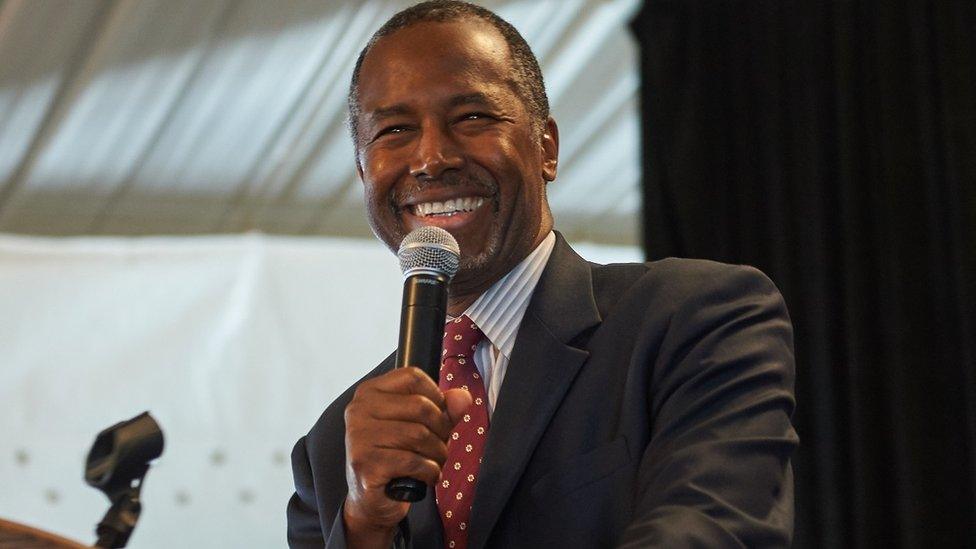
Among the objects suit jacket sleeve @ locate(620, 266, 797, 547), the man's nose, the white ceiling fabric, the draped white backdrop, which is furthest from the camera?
the white ceiling fabric

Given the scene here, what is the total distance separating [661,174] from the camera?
16.0 feet

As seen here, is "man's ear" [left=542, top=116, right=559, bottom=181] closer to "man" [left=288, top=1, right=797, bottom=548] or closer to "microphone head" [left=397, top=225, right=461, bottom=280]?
"man" [left=288, top=1, right=797, bottom=548]

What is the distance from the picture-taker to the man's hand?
126cm

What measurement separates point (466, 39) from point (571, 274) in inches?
14.9

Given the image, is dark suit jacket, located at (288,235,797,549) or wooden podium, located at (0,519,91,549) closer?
wooden podium, located at (0,519,91,549)

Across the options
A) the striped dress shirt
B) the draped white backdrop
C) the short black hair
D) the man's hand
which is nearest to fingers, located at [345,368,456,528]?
the man's hand

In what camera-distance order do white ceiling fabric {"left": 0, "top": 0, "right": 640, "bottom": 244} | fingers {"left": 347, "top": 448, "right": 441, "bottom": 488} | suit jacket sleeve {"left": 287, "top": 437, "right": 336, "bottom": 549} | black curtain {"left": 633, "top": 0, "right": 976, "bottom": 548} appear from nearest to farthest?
fingers {"left": 347, "top": 448, "right": 441, "bottom": 488}
suit jacket sleeve {"left": 287, "top": 437, "right": 336, "bottom": 549}
black curtain {"left": 633, "top": 0, "right": 976, "bottom": 548}
white ceiling fabric {"left": 0, "top": 0, "right": 640, "bottom": 244}

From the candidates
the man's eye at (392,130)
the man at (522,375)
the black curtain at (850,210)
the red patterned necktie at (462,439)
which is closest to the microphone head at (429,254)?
the man at (522,375)

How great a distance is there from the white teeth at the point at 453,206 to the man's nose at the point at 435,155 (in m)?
0.04

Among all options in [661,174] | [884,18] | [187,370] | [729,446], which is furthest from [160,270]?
[729,446]

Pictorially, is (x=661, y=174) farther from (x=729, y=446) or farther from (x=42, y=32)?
(x=729, y=446)

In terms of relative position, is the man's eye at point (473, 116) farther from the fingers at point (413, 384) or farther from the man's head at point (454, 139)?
the fingers at point (413, 384)

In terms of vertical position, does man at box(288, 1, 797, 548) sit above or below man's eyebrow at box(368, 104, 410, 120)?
below

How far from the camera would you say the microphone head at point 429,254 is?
1.43 m
